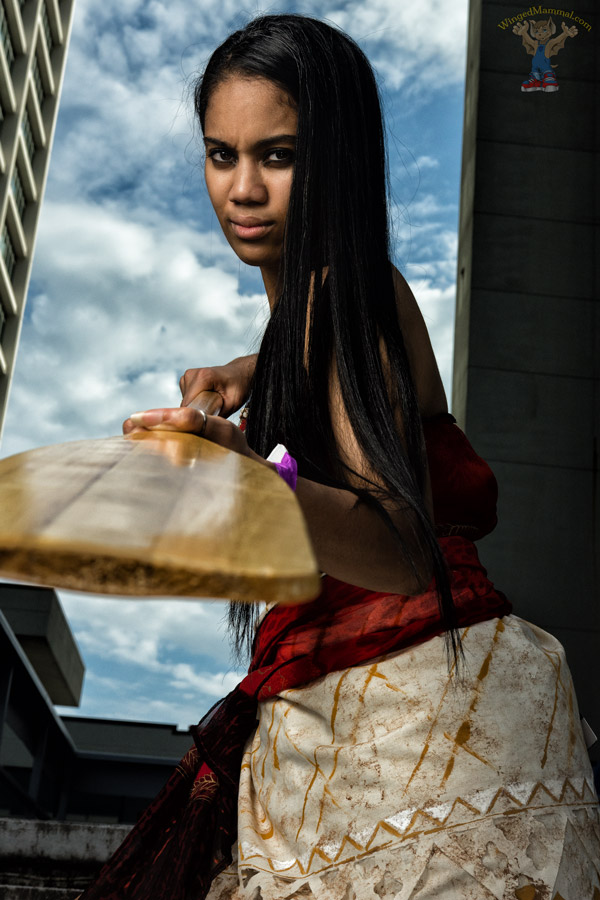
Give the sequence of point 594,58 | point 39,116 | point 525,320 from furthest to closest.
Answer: point 39,116 → point 594,58 → point 525,320

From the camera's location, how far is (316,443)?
3.82ft

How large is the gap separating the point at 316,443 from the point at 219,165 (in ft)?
1.95

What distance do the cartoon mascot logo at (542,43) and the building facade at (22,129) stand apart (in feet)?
87.2

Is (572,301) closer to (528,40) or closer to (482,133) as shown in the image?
(482,133)

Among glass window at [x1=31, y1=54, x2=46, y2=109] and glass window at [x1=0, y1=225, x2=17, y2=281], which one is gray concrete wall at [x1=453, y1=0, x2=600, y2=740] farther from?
glass window at [x1=31, y1=54, x2=46, y2=109]

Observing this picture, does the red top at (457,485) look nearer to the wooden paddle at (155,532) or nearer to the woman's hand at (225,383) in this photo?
the woman's hand at (225,383)

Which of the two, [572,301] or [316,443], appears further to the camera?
[572,301]

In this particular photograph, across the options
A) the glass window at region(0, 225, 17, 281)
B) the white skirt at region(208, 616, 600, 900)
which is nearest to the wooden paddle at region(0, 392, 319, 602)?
the white skirt at region(208, 616, 600, 900)

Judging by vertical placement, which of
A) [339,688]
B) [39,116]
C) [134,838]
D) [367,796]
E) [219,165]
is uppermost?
[39,116]

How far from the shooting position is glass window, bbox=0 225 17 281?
1344 inches

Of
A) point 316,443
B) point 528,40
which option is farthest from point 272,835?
point 528,40

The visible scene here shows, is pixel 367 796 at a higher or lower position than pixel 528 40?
lower

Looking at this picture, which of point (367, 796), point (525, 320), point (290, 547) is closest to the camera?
point (290, 547)

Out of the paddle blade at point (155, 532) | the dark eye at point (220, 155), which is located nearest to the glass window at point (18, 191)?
the dark eye at point (220, 155)
